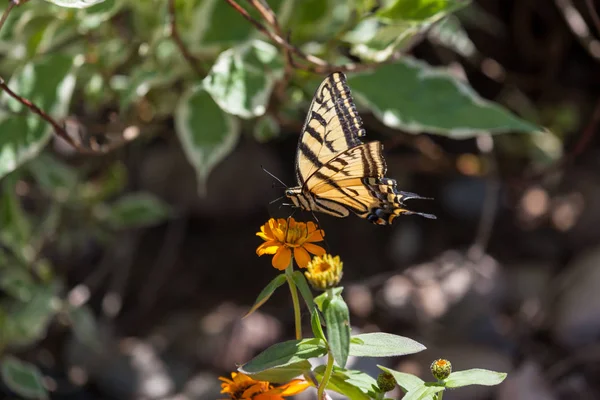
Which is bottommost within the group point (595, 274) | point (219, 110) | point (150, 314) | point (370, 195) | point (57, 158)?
point (150, 314)

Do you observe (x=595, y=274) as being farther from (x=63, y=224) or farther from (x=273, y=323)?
(x=63, y=224)

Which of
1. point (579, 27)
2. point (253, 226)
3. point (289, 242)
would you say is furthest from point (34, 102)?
point (579, 27)

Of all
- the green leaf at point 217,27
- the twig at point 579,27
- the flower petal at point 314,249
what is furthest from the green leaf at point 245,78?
the twig at point 579,27

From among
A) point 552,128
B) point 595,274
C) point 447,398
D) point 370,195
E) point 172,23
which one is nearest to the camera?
point 370,195

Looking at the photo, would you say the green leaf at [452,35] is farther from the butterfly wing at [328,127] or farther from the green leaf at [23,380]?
the green leaf at [23,380]

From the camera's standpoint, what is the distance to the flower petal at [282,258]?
665mm

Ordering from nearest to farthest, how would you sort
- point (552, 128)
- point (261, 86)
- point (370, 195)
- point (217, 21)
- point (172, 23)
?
1. point (370, 195)
2. point (172, 23)
3. point (261, 86)
4. point (217, 21)
5. point (552, 128)

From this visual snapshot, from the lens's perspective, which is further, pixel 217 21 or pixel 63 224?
pixel 63 224

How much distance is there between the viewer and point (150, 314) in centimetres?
182

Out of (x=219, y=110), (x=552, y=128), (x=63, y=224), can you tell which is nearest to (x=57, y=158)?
(x=63, y=224)

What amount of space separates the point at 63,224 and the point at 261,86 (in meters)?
0.76

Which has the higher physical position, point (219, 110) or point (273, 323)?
point (219, 110)

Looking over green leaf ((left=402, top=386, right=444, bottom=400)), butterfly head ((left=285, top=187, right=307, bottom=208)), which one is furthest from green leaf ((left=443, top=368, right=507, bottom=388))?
butterfly head ((left=285, top=187, right=307, bottom=208))

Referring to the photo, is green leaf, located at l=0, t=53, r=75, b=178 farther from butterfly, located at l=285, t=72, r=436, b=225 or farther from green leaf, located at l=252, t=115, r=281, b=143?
butterfly, located at l=285, t=72, r=436, b=225
